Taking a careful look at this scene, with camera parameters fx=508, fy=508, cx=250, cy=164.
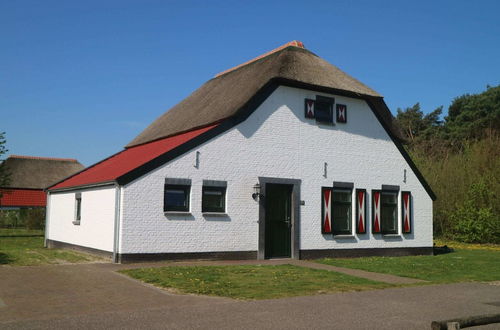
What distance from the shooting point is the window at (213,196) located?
1530 centimetres

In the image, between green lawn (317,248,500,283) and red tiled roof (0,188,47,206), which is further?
red tiled roof (0,188,47,206)

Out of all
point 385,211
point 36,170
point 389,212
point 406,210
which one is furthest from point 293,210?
point 36,170

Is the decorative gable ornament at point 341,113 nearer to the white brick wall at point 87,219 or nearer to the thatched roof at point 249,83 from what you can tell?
the thatched roof at point 249,83

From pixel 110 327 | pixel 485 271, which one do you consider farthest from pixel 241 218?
pixel 110 327

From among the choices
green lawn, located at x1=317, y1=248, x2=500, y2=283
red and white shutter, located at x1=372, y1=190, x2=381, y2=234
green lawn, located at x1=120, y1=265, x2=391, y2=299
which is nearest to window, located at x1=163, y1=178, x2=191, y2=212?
green lawn, located at x1=120, y1=265, x2=391, y2=299

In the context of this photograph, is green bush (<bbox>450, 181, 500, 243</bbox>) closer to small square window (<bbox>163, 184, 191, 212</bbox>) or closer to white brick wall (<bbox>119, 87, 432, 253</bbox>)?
white brick wall (<bbox>119, 87, 432, 253</bbox>)

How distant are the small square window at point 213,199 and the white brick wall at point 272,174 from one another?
24 cm

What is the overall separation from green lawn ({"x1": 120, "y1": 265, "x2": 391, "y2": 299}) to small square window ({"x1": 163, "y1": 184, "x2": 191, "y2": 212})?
2237mm

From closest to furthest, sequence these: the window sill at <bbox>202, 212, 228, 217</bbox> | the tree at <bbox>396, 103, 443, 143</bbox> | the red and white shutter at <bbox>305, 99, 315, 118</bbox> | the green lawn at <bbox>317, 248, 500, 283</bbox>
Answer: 1. the green lawn at <bbox>317, 248, 500, 283</bbox>
2. the window sill at <bbox>202, 212, 228, 217</bbox>
3. the red and white shutter at <bbox>305, 99, 315, 118</bbox>
4. the tree at <bbox>396, 103, 443, 143</bbox>

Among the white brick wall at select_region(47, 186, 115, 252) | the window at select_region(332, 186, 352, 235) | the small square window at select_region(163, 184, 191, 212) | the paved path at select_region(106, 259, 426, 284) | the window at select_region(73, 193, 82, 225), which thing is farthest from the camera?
the window at select_region(332, 186, 352, 235)

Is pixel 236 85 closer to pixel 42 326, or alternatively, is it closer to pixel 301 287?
pixel 301 287

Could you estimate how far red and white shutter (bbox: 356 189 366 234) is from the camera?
18391mm

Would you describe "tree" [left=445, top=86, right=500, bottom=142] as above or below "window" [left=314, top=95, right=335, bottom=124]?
above

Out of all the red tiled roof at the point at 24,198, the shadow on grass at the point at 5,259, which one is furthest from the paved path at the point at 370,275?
the red tiled roof at the point at 24,198
